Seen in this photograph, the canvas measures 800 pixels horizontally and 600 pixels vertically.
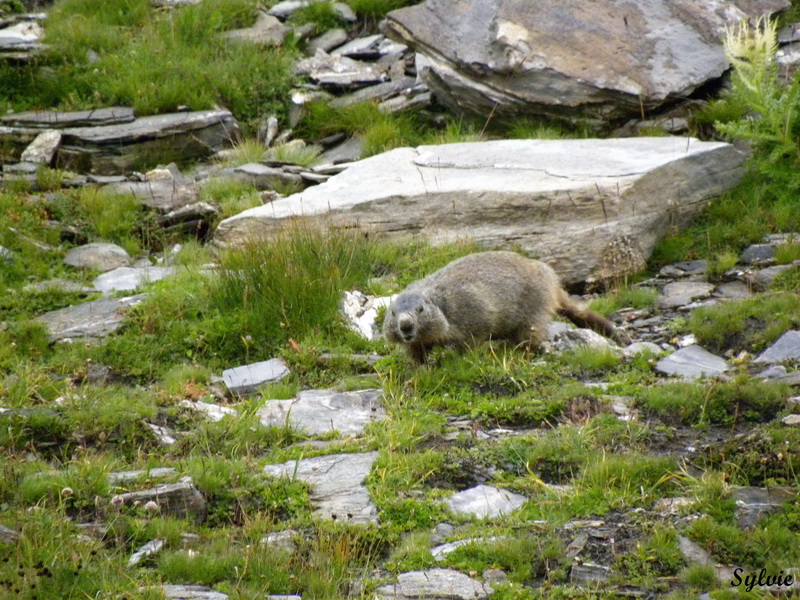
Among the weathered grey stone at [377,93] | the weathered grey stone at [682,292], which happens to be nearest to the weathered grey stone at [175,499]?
the weathered grey stone at [682,292]

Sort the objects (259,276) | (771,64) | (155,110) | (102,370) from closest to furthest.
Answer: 1. (102,370)
2. (259,276)
3. (771,64)
4. (155,110)

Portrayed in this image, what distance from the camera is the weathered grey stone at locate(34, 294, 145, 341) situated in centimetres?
1010

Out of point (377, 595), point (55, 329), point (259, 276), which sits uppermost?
point (377, 595)

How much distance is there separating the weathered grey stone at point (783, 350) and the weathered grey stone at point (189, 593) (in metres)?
5.36

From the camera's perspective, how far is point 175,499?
6168 mm

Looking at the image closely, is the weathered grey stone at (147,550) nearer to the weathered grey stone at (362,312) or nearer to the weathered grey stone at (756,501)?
the weathered grey stone at (756,501)

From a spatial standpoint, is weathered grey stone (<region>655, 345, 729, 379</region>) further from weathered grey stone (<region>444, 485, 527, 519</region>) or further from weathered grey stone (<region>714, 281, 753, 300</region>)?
weathered grey stone (<region>444, 485, 527, 519</region>)

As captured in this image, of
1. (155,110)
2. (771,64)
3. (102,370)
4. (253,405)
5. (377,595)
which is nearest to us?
(377,595)

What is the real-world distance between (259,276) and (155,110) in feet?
23.1

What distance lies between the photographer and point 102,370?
30.7 ft

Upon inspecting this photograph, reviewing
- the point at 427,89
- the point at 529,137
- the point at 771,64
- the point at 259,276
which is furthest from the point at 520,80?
the point at 259,276

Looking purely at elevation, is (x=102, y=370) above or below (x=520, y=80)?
below

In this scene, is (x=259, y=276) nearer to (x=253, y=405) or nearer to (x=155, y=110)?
(x=253, y=405)

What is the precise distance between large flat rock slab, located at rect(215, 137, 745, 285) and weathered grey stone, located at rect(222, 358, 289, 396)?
274 cm
